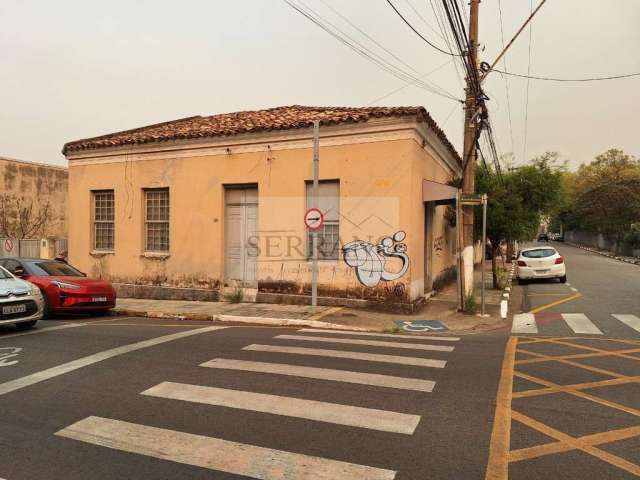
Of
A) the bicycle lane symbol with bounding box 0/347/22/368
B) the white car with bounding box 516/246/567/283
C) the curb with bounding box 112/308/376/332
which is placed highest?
the white car with bounding box 516/246/567/283

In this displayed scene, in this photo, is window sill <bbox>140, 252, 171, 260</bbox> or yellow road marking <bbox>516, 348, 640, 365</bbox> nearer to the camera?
yellow road marking <bbox>516, 348, 640, 365</bbox>

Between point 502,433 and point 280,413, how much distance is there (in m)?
1.97

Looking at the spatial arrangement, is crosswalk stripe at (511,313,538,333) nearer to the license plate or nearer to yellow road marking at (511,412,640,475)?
yellow road marking at (511,412,640,475)

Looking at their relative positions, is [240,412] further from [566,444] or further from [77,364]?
[77,364]

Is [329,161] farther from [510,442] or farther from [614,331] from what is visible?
[510,442]

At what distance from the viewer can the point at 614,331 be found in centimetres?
952

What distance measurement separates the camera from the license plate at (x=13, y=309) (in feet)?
28.1

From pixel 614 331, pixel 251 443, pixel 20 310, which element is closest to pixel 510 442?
pixel 251 443

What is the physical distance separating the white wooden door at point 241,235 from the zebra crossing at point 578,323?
7155 mm

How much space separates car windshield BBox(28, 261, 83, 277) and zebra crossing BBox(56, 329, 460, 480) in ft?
22.1

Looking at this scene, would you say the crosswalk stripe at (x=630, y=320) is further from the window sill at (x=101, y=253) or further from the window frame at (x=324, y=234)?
the window sill at (x=101, y=253)

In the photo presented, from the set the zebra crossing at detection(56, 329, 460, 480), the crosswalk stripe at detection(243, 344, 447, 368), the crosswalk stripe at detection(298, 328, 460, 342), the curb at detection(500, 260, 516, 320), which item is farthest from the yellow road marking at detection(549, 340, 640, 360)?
the curb at detection(500, 260, 516, 320)

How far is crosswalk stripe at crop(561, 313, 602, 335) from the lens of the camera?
9.61 m

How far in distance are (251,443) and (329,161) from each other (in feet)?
30.8
